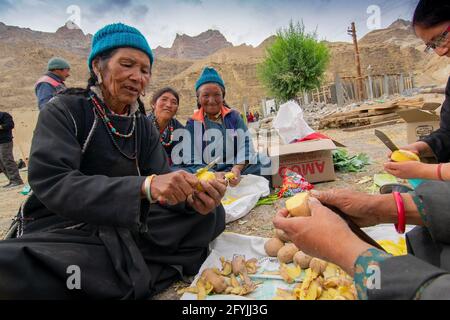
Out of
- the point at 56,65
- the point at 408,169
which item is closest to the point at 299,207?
the point at 408,169

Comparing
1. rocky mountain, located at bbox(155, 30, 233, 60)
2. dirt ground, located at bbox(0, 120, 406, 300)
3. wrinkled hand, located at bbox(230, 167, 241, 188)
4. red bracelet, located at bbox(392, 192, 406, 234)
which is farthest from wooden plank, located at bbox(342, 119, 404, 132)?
rocky mountain, located at bbox(155, 30, 233, 60)

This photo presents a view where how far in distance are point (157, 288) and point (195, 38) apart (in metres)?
148

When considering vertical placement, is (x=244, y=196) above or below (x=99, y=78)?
below

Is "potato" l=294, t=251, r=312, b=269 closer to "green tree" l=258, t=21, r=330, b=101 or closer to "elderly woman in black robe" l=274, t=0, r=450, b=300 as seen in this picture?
"elderly woman in black robe" l=274, t=0, r=450, b=300

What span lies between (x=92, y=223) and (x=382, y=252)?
140 centimetres

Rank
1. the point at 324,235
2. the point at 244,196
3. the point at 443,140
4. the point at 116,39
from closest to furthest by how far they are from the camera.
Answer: the point at 324,235
the point at 116,39
the point at 443,140
the point at 244,196

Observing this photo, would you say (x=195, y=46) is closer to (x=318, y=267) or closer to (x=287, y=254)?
(x=287, y=254)

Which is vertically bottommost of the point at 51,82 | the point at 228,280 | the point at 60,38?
the point at 228,280

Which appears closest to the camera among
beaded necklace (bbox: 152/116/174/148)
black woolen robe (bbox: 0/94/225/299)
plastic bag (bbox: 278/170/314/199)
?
black woolen robe (bbox: 0/94/225/299)

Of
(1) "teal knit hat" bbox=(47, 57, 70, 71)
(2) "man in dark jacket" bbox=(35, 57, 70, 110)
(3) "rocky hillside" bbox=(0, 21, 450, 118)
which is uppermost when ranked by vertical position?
(3) "rocky hillside" bbox=(0, 21, 450, 118)

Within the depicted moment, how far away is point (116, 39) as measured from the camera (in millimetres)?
1954

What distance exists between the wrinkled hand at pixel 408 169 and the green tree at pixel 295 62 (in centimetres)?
1927

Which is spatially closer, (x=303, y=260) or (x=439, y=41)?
(x=303, y=260)

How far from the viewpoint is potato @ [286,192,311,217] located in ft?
4.40
